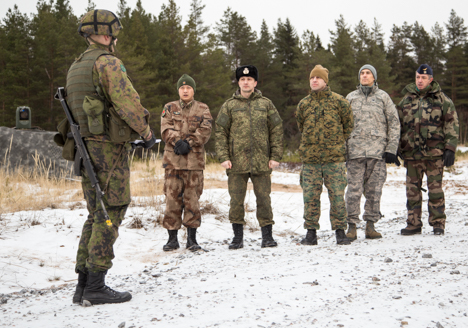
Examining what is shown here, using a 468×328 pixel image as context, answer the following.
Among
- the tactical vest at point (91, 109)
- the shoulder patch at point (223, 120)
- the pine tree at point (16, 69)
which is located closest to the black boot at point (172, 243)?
the shoulder patch at point (223, 120)

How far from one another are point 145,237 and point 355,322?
12.0 feet

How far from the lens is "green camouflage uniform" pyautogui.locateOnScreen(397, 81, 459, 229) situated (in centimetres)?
510

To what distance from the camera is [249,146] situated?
4766mm

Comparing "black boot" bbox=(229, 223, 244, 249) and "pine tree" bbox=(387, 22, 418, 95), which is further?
"pine tree" bbox=(387, 22, 418, 95)

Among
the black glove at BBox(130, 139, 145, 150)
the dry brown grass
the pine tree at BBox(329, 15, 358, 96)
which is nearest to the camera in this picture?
the black glove at BBox(130, 139, 145, 150)

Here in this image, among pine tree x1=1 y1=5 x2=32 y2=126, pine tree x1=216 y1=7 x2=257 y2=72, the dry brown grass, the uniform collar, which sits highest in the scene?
pine tree x1=216 y1=7 x2=257 y2=72

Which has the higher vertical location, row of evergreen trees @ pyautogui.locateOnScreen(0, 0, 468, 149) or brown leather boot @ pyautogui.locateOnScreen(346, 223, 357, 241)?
Result: row of evergreen trees @ pyautogui.locateOnScreen(0, 0, 468, 149)

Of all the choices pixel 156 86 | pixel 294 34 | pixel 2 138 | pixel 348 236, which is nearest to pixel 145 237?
pixel 348 236

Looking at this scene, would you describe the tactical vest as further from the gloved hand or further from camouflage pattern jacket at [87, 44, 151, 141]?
the gloved hand

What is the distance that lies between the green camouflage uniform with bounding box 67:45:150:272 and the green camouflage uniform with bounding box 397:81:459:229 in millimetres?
3844

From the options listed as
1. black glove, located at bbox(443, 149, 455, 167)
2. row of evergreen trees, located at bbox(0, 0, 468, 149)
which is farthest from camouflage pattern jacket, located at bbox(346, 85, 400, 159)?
row of evergreen trees, located at bbox(0, 0, 468, 149)

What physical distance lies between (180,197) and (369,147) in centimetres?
254

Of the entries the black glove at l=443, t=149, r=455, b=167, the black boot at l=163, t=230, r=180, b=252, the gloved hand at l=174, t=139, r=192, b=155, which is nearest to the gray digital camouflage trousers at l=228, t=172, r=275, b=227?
the gloved hand at l=174, t=139, r=192, b=155

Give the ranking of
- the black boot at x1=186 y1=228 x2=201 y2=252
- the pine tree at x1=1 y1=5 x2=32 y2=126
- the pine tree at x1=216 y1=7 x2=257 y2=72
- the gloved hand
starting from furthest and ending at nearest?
the pine tree at x1=216 y1=7 x2=257 y2=72 → the pine tree at x1=1 y1=5 x2=32 y2=126 → the black boot at x1=186 y1=228 x2=201 y2=252 → the gloved hand
